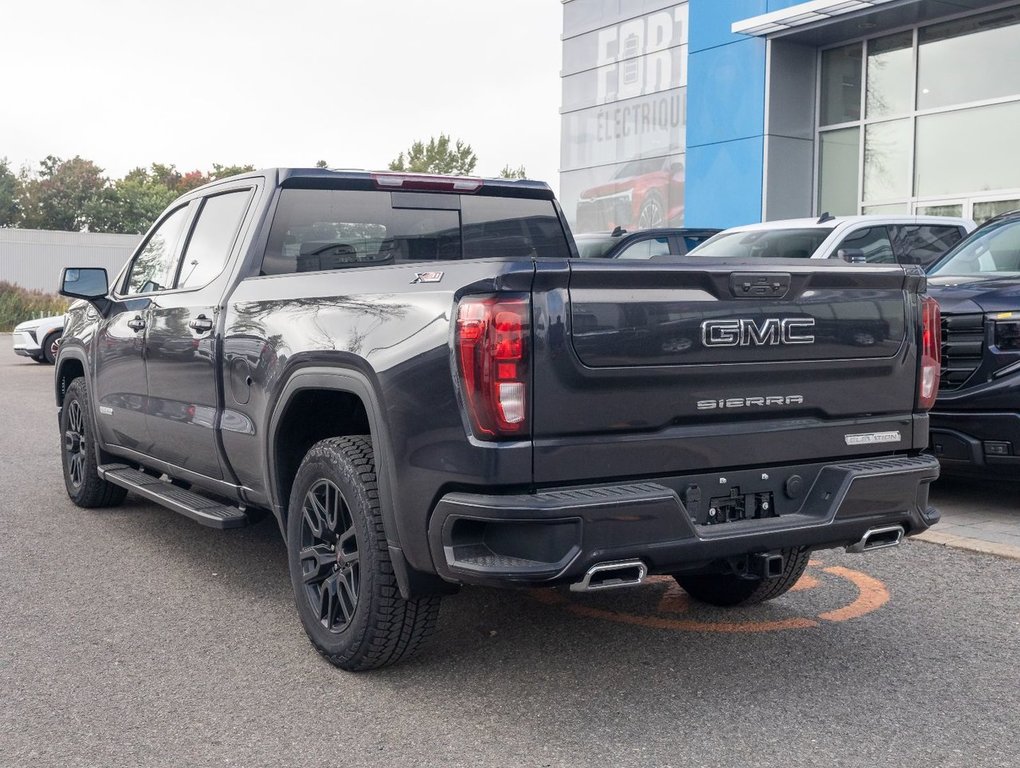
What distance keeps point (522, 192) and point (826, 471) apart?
248cm

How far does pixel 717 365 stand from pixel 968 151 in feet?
51.0

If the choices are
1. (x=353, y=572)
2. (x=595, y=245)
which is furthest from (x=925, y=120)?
(x=353, y=572)

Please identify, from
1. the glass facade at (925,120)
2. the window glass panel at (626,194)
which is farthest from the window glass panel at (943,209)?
the window glass panel at (626,194)

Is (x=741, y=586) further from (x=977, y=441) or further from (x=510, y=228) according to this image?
(x=977, y=441)

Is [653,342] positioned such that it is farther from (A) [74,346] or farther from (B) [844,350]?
(A) [74,346]

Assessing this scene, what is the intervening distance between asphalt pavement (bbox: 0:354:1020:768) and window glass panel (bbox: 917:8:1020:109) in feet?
43.6

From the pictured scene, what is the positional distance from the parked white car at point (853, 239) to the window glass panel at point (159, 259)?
5.36m

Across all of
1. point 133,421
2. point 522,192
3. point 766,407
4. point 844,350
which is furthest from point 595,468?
point 133,421

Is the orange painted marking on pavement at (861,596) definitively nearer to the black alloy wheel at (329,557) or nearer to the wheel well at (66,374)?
the black alloy wheel at (329,557)

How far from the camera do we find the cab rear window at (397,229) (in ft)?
17.0

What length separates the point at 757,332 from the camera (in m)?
3.81

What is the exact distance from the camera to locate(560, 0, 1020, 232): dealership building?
682 inches

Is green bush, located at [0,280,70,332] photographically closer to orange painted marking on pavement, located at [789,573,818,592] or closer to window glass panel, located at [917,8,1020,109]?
window glass panel, located at [917,8,1020,109]

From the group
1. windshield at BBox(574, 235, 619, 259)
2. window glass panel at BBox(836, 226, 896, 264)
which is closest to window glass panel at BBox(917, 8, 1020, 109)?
windshield at BBox(574, 235, 619, 259)
